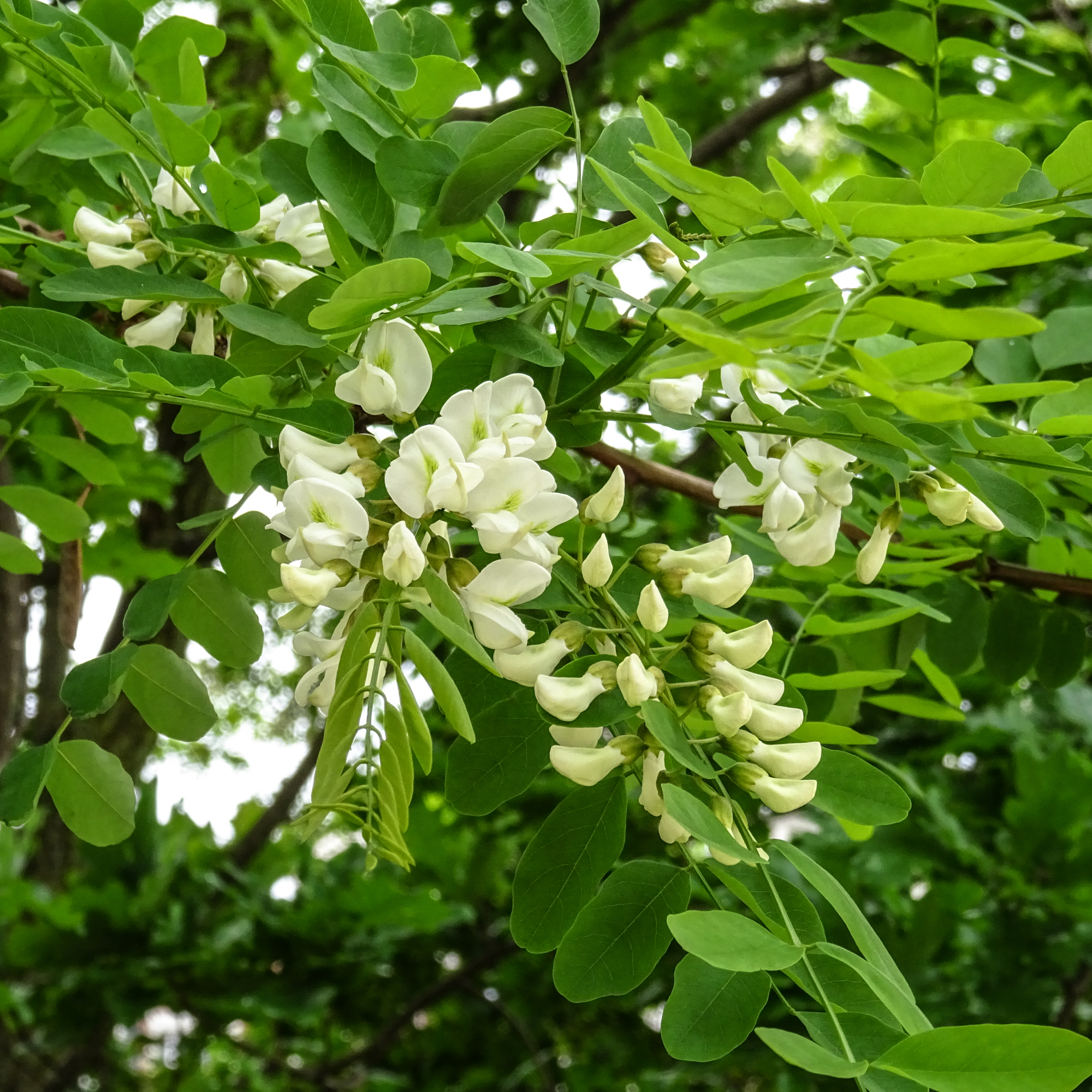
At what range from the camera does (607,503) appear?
0.44 meters

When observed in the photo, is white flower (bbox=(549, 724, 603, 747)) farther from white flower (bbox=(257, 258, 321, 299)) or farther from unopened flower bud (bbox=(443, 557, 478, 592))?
white flower (bbox=(257, 258, 321, 299))

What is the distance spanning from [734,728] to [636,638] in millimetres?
50

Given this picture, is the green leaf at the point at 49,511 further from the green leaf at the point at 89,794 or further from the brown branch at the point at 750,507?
the brown branch at the point at 750,507

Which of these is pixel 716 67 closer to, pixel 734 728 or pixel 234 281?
pixel 234 281

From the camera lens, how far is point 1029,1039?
35cm

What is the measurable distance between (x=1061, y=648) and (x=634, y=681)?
0.47 metres

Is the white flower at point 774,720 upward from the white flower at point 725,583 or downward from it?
downward

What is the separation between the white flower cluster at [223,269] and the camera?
0.50 metres

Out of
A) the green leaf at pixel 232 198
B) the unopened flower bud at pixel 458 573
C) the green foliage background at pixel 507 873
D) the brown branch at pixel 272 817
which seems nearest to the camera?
the unopened flower bud at pixel 458 573

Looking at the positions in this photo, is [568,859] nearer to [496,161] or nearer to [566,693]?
[566,693]

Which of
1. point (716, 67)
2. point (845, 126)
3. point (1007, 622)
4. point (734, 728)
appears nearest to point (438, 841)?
point (1007, 622)

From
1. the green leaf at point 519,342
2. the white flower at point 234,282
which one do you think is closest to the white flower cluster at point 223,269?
the white flower at point 234,282

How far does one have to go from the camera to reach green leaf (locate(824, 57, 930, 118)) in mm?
732

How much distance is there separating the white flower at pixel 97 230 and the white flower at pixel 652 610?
0.31 m
